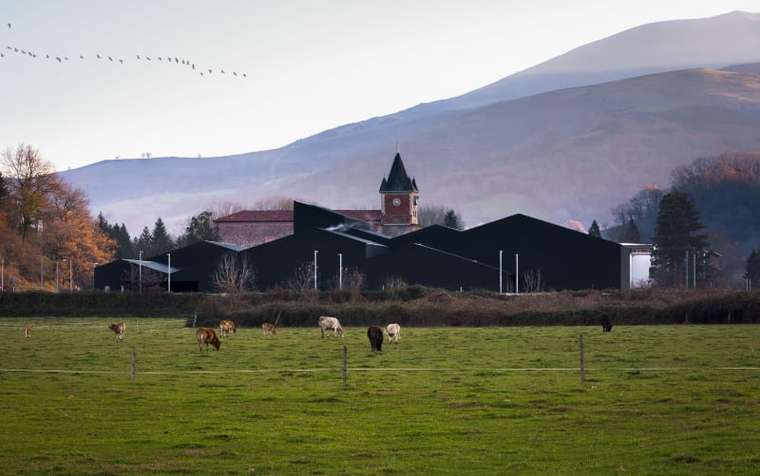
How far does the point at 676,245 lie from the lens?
132250 millimetres

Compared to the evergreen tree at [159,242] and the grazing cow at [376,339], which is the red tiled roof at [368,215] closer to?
the evergreen tree at [159,242]

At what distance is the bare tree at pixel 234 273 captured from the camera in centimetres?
10294

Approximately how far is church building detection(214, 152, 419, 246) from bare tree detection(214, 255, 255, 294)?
144 feet

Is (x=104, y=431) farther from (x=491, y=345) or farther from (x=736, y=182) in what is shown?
(x=736, y=182)

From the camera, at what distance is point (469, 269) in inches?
3898

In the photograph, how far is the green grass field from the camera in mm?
17906

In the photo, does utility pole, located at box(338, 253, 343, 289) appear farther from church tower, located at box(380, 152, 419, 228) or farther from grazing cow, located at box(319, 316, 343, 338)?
church tower, located at box(380, 152, 419, 228)

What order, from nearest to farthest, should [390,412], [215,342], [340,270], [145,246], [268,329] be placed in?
[390,412] → [215,342] → [268,329] → [340,270] → [145,246]

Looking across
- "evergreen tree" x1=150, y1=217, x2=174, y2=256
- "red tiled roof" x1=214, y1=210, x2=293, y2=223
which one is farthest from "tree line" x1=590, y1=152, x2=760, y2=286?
"evergreen tree" x1=150, y1=217, x2=174, y2=256

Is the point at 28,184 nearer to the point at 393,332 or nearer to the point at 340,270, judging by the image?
the point at 340,270

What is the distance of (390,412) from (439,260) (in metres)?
75.8

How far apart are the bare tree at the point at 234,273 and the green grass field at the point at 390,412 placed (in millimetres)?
62746

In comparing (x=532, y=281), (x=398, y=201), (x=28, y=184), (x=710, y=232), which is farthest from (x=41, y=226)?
(x=710, y=232)

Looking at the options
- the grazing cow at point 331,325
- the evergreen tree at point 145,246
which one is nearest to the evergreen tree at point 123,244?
the evergreen tree at point 145,246
